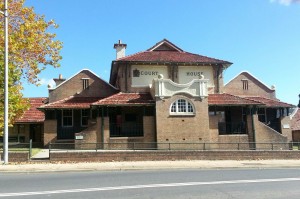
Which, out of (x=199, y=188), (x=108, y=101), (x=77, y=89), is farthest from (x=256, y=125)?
(x=199, y=188)

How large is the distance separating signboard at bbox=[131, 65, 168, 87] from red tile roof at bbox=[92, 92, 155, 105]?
4.35 ft

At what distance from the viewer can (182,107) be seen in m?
27.8

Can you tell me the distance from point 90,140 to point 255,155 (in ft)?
40.4

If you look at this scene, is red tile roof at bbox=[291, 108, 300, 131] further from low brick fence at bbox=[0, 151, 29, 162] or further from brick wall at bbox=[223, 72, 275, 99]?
low brick fence at bbox=[0, 151, 29, 162]

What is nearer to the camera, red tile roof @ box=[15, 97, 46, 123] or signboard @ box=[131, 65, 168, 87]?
signboard @ box=[131, 65, 168, 87]

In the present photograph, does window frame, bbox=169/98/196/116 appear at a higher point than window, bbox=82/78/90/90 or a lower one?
lower

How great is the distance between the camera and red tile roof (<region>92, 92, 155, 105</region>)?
91.5 ft

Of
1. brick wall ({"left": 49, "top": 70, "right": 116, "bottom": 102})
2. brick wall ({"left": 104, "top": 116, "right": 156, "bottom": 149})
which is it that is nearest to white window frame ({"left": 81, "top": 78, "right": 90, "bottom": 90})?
brick wall ({"left": 49, "top": 70, "right": 116, "bottom": 102})

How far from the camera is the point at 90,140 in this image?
27594 mm

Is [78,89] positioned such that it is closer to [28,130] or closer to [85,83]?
[85,83]

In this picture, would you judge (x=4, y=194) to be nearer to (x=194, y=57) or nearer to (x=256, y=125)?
(x=256, y=125)

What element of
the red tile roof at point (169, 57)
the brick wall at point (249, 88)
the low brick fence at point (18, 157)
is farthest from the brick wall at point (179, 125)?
the brick wall at point (249, 88)

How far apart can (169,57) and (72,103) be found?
31.9 ft

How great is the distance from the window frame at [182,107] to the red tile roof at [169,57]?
5186 mm
